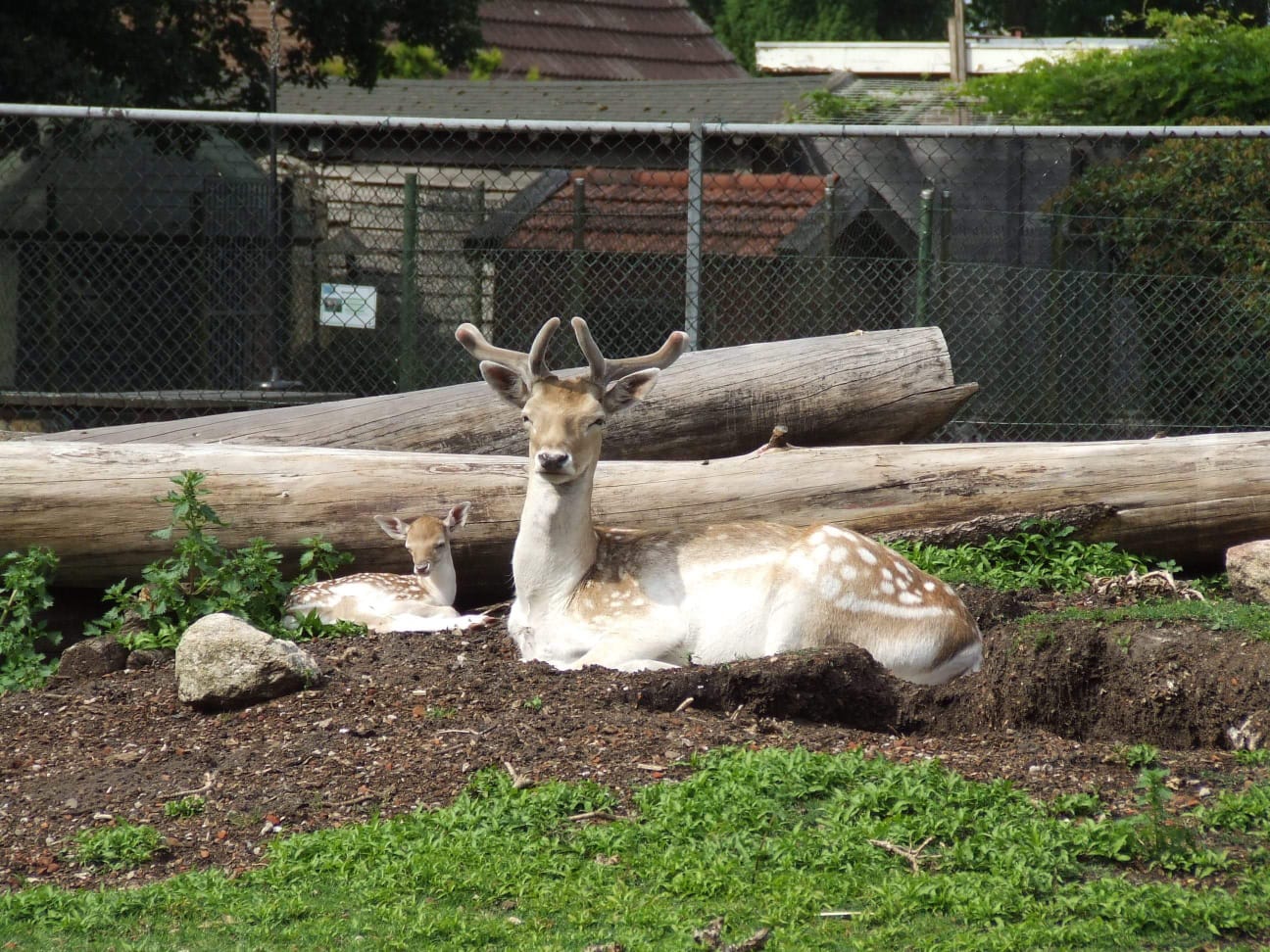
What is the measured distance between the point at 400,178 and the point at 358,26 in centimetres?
162

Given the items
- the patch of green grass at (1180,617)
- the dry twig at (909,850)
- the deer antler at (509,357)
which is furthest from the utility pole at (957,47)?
the dry twig at (909,850)

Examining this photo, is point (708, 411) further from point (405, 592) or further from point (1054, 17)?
point (1054, 17)

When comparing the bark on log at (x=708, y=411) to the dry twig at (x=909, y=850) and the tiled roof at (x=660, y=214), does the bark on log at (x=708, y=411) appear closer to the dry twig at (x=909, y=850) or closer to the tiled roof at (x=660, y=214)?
the tiled roof at (x=660, y=214)

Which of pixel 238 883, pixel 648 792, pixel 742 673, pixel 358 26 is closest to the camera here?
pixel 238 883

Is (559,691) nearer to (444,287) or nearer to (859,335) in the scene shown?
(859,335)

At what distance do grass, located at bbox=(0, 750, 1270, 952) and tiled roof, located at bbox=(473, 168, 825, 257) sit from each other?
5.59 m

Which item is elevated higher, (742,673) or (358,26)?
(358,26)

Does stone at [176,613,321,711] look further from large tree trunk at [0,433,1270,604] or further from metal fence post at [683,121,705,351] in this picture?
metal fence post at [683,121,705,351]

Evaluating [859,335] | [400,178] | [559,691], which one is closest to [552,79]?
[400,178]

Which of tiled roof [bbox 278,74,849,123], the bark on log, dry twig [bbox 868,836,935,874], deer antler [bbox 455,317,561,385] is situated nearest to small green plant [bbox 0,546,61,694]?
the bark on log

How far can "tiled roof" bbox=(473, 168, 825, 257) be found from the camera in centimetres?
970

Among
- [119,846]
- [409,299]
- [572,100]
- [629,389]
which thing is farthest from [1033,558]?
[572,100]

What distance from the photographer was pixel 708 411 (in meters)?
7.85

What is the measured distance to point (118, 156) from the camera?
11016mm
